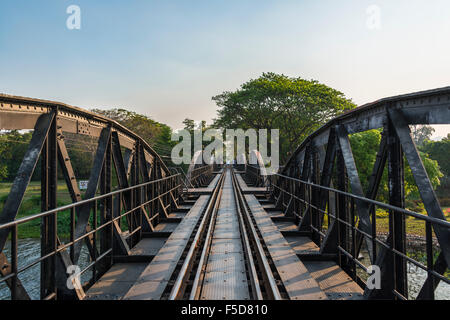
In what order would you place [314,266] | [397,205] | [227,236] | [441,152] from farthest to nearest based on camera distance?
[441,152]
[227,236]
[314,266]
[397,205]

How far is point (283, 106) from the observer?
29719 mm

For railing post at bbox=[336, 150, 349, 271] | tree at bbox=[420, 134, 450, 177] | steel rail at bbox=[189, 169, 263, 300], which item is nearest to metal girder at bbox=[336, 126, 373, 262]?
railing post at bbox=[336, 150, 349, 271]

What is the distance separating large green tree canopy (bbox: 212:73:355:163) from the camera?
28.8 meters

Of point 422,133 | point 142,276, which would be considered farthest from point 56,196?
point 422,133

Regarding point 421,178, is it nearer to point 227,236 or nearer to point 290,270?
point 290,270

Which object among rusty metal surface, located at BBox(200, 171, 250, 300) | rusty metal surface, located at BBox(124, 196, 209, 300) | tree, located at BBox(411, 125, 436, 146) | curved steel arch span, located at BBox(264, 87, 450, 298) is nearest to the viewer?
curved steel arch span, located at BBox(264, 87, 450, 298)

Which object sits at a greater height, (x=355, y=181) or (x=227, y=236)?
(x=355, y=181)

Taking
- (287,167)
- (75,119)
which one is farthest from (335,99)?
(75,119)

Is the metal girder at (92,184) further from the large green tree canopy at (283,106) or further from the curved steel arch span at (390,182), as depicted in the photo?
the large green tree canopy at (283,106)

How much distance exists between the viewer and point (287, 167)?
30.4 ft

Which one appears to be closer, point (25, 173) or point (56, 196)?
point (25, 173)

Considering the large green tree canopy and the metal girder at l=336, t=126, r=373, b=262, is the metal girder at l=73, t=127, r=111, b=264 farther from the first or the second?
the large green tree canopy
